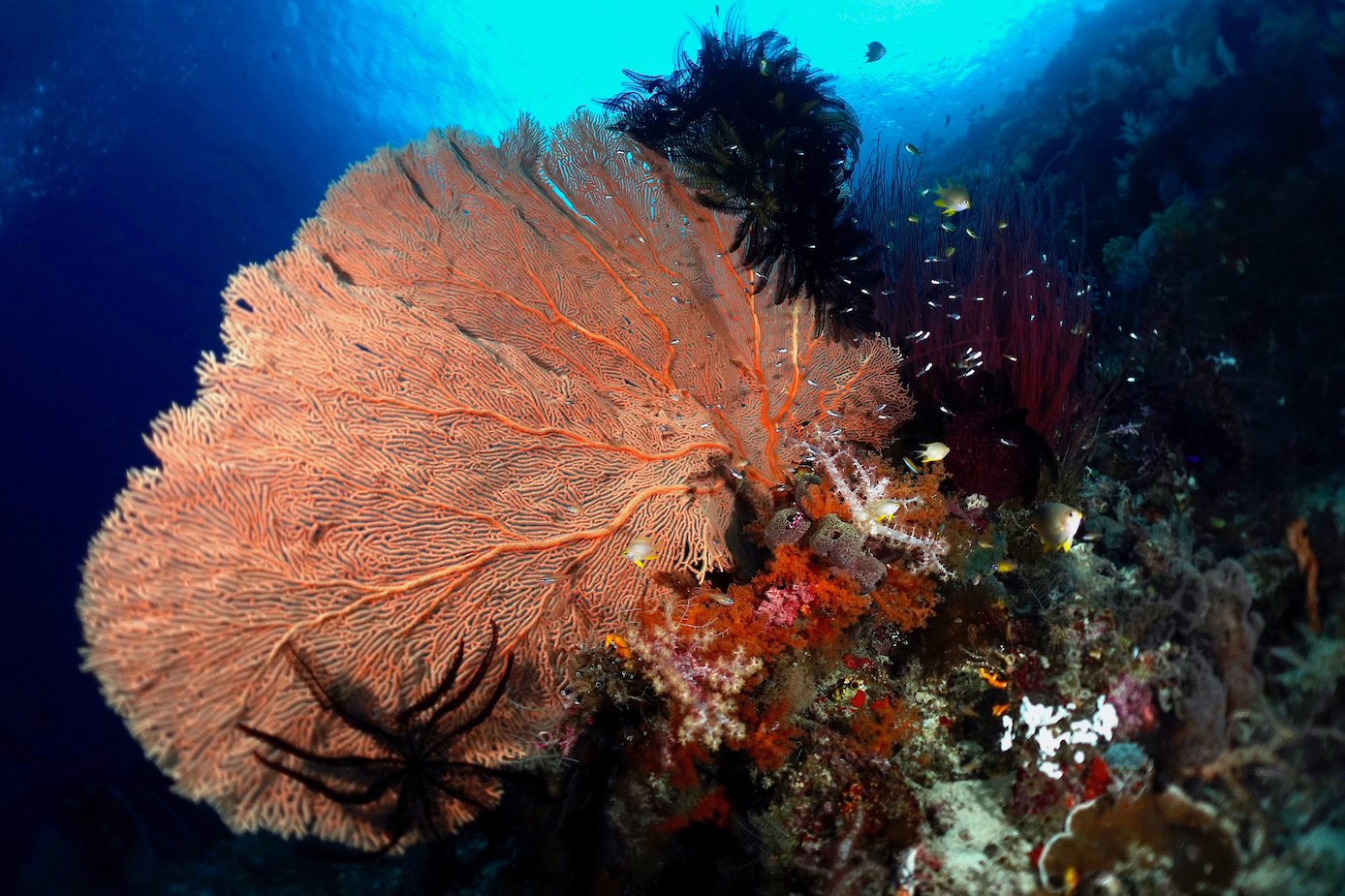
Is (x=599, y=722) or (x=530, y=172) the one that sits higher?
(x=530, y=172)

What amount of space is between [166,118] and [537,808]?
3448 centimetres

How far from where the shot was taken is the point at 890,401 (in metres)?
4.68

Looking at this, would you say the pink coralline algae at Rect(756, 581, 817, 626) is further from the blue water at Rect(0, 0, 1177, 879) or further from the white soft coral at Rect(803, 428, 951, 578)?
the blue water at Rect(0, 0, 1177, 879)

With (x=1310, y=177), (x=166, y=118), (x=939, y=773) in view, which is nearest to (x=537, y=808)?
(x=939, y=773)

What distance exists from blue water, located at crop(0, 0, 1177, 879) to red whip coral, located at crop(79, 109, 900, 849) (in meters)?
10.7

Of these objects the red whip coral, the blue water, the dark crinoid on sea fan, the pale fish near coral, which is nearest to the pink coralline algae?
the red whip coral

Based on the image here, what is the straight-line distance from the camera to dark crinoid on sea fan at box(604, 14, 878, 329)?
4.25m

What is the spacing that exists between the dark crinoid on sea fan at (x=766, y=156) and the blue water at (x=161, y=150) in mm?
9039

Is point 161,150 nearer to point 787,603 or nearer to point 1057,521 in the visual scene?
point 787,603

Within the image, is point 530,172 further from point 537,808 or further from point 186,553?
Result: point 537,808

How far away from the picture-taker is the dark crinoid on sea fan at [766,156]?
4.25m

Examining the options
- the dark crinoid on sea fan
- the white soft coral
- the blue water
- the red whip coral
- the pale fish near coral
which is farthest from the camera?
the blue water

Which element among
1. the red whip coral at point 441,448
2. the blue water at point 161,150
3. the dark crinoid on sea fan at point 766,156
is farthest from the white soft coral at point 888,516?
the blue water at point 161,150

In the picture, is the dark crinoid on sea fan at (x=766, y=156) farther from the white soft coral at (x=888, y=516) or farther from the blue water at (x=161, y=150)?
the blue water at (x=161, y=150)
